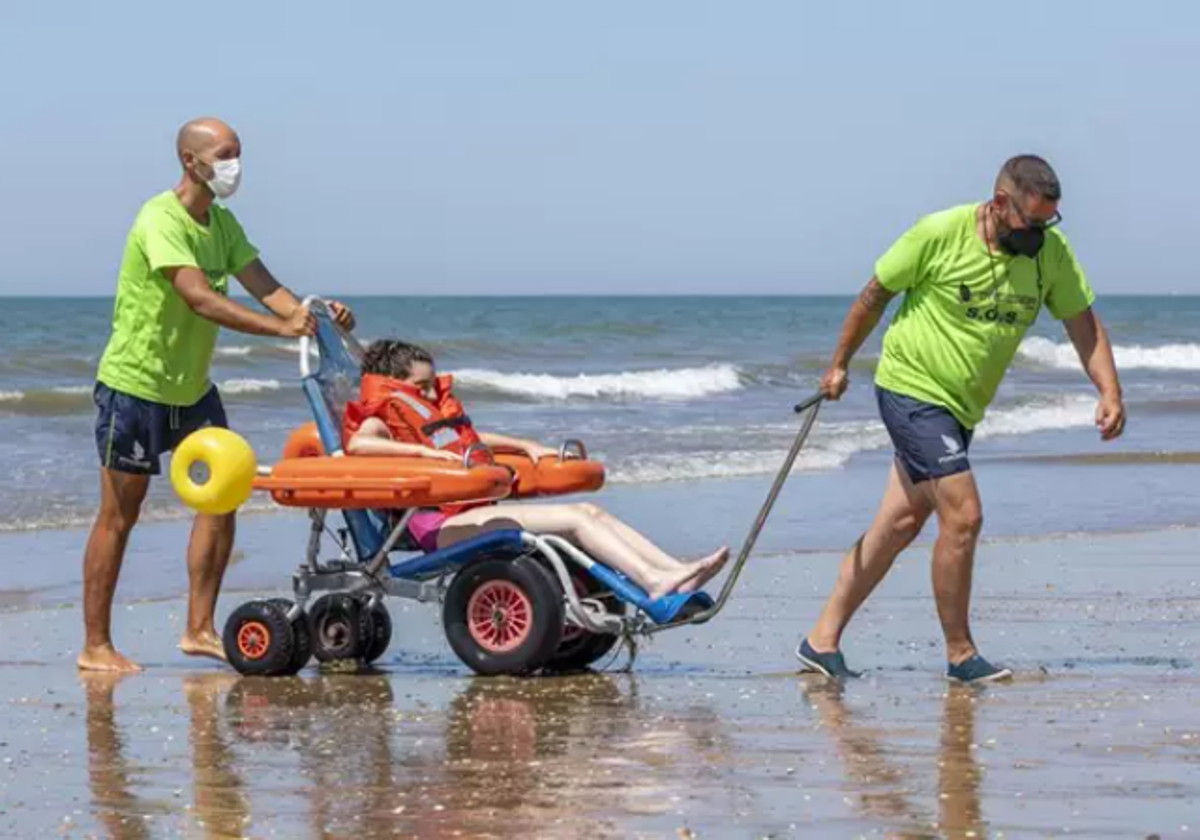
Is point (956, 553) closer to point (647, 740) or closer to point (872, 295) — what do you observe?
point (872, 295)

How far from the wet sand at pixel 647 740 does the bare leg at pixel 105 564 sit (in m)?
0.12

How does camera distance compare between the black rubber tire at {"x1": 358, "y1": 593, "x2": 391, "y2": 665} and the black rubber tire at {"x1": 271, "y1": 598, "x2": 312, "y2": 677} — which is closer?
the black rubber tire at {"x1": 271, "y1": 598, "x2": 312, "y2": 677}

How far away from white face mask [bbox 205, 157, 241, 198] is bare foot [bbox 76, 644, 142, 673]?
5.21 feet

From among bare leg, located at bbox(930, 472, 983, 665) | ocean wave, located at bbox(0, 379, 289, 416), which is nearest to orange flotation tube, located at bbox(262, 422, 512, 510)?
bare leg, located at bbox(930, 472, 983, 665)

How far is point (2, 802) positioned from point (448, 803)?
1064 millimetres

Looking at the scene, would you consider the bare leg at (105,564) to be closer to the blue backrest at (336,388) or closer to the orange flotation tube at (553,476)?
the blue backrest at (336,388)

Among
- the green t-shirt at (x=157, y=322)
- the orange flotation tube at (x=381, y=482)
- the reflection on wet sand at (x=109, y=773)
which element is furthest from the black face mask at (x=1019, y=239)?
the reflection on wet sand at (x=109, y=773)

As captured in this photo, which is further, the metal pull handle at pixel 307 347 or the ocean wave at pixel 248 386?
the ocean wave at pixel 248 386

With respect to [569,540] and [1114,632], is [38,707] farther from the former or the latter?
[1114,632]

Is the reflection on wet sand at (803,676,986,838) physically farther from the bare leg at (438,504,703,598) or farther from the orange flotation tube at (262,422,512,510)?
the orange flotation tube at (262,422,512,510)

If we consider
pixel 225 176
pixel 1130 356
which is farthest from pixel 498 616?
pixel 1130 356

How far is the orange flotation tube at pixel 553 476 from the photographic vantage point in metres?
7.87

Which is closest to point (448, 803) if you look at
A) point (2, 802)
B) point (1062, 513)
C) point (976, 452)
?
point (2, 802)

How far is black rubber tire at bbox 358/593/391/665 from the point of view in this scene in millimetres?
7812
